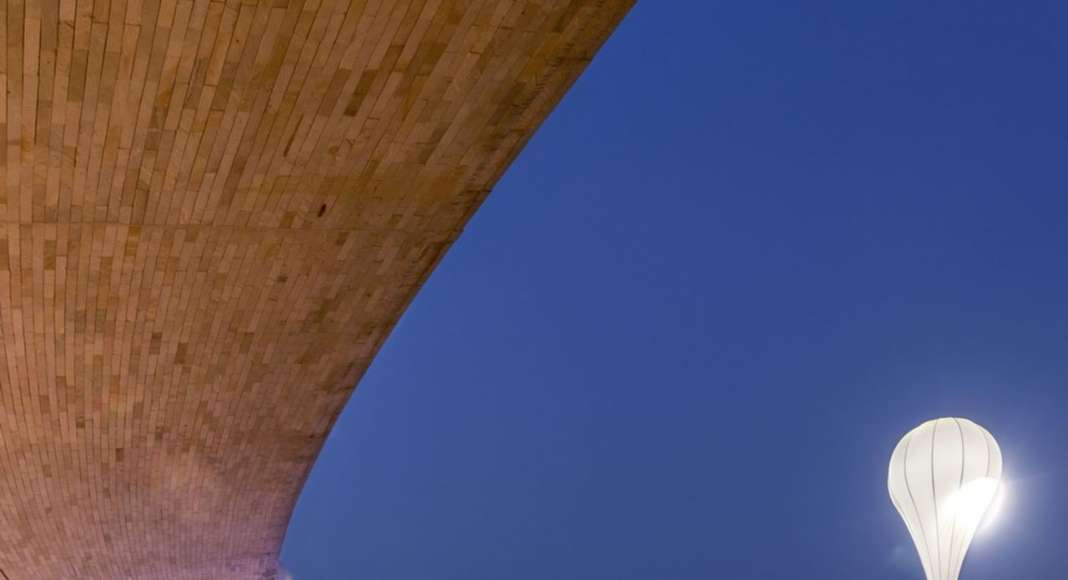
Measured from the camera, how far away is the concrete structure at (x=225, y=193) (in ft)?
16.0

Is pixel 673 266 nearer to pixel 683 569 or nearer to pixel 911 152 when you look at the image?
pixel 911 152

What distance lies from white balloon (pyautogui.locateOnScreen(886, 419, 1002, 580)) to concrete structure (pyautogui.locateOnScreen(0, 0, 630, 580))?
382cm

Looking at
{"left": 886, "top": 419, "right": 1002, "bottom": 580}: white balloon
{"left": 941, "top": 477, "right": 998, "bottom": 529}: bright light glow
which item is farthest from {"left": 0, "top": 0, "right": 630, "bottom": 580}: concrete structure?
{"left": 941, "top": 477, "right": 998, "bottom": 529}: bright light glow

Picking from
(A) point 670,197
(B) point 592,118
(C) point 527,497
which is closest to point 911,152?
(A) point 670,197

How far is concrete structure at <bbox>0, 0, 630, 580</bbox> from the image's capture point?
4.87 m

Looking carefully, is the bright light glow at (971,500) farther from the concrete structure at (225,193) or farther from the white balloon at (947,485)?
the concrete structure at (225,193)

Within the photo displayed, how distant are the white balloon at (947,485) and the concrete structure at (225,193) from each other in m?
3.82

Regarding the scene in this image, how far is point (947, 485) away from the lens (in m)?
7.71

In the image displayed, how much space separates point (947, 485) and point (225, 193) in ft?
17.6

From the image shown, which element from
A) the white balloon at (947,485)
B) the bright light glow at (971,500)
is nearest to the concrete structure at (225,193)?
the white balloon at (947,485)

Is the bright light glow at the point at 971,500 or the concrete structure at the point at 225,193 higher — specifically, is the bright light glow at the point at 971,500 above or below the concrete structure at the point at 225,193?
below

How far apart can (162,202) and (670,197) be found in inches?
2086

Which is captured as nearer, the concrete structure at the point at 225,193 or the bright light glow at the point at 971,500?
the concrete structure at the point at 225,193

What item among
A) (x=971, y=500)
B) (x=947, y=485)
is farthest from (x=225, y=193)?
(x=971, y=500)
